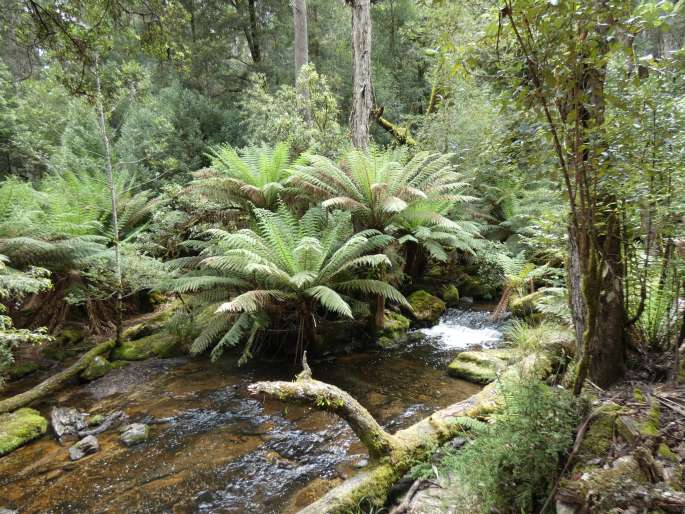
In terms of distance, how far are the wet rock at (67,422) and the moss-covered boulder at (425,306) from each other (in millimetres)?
3940

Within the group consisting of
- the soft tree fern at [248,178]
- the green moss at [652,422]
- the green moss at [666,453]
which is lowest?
the green moss at [666,453]

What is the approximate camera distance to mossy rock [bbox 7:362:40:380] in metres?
4.22

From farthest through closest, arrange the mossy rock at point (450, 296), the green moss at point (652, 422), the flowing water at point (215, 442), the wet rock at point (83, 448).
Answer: the mossy rock at point (450, 296)
the wet rock at point (83, 448)
the flowing water at point (215, 442)
the green moss at point (652, 422)

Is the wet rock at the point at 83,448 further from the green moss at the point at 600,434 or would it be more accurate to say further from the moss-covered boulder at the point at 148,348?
the green moss at the point at 600,434

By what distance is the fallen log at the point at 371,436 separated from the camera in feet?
6.10

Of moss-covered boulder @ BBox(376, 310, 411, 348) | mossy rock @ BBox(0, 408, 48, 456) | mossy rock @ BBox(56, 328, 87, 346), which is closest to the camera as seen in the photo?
mossy rock @ BBox(0, 408, 48, 456)

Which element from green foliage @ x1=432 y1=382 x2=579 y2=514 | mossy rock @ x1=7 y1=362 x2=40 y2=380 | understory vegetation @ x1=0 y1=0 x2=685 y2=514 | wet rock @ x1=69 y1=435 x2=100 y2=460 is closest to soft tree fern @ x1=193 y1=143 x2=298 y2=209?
understory vegetation @ x1=0 y1=0 x2=685 y2=514

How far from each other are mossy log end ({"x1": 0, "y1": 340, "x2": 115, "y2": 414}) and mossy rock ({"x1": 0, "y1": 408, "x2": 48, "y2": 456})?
0.11 metres

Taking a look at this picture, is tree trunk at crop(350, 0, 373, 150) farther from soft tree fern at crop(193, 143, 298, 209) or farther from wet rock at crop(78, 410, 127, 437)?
wet rock at crop(78, 410, 127, 437)

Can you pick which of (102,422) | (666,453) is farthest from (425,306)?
(666,453)

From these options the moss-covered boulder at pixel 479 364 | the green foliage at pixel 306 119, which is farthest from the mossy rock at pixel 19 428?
the green foliage at pixel 306 119

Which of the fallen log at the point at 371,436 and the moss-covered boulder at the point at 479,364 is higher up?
the fallen log at the point at 371,436

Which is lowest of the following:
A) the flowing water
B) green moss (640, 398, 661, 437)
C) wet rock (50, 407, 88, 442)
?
the flowing water

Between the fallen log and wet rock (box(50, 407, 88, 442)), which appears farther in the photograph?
wet rock (box(50, 407, 88, 442))
